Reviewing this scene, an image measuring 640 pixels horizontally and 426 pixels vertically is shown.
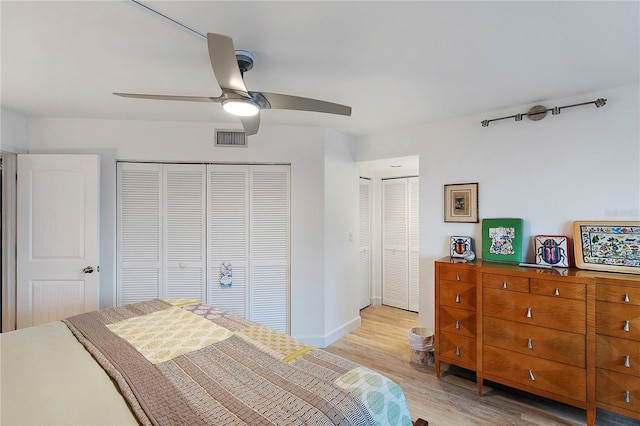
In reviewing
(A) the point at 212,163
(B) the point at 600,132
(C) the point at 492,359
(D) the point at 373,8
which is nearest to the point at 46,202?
(A) the point at 212,163

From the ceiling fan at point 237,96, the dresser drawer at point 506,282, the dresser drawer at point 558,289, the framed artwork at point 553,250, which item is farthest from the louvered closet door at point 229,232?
the framed artwork at point 553,250

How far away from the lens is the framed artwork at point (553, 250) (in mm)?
2334

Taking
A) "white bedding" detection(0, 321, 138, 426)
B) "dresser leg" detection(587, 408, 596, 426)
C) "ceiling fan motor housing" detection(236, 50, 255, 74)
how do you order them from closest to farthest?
"white bedding" detection(0, 321, 138, 426)
"ceiling fan motor housing" detection(236, 50, 255, 74)
"dresser leg" detection(587, 408, 596, 426)

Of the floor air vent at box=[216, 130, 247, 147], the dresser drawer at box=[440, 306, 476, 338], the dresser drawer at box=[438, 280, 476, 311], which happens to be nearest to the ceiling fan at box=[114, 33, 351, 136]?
the floor air vent at box=[216, 130, 247, 147]

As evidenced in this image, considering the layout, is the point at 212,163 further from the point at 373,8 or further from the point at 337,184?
the point at 373,8

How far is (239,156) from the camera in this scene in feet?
10.5

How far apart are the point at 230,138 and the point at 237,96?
172 cm

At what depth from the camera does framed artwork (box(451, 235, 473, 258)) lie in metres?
2.82

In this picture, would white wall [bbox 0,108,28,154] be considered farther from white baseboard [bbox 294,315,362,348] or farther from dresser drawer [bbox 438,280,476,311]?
dresser drawer [bbox 438,280,476,311]

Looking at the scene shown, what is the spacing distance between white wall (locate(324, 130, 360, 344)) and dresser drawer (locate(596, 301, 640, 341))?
2216 mm

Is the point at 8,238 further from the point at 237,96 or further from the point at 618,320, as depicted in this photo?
the point at 618,320

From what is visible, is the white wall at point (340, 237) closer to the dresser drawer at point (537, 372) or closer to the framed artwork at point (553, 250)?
the dresser drawer at point (537, 372)

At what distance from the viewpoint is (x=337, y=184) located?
346cm

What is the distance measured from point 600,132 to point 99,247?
4.49 metres
